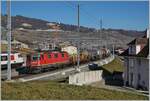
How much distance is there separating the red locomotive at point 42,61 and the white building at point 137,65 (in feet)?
34.8

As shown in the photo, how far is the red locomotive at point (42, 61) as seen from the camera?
171 feet

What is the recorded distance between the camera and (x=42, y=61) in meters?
53.8

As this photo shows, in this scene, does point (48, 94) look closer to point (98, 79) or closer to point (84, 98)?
point (84, 98)

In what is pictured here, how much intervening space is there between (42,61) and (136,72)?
13.0 metres

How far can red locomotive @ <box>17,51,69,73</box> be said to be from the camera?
5220 cm

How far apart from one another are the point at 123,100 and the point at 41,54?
1444 inches

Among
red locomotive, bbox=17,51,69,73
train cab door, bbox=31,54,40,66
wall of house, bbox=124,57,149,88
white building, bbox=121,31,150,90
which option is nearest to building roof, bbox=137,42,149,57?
white building, bbox=121,31,150,90

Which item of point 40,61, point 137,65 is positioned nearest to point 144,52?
point 137,65

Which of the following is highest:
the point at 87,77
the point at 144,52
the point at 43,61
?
the point at 144,52

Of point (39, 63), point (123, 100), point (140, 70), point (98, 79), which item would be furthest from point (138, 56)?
point (123, 100)

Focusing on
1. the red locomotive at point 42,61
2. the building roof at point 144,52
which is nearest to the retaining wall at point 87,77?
the building roof at point 144,52

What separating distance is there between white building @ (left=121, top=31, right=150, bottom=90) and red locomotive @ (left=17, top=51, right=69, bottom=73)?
1060 centimetres

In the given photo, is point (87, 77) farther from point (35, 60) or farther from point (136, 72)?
point (35, 60)

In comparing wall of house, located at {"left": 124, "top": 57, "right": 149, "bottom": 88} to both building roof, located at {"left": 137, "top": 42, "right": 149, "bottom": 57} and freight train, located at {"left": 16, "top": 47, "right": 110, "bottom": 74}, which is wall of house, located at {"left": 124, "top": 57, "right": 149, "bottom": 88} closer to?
building roof, located at {"left": 137, "top": 42, "right": 149, "bottom": 57}
